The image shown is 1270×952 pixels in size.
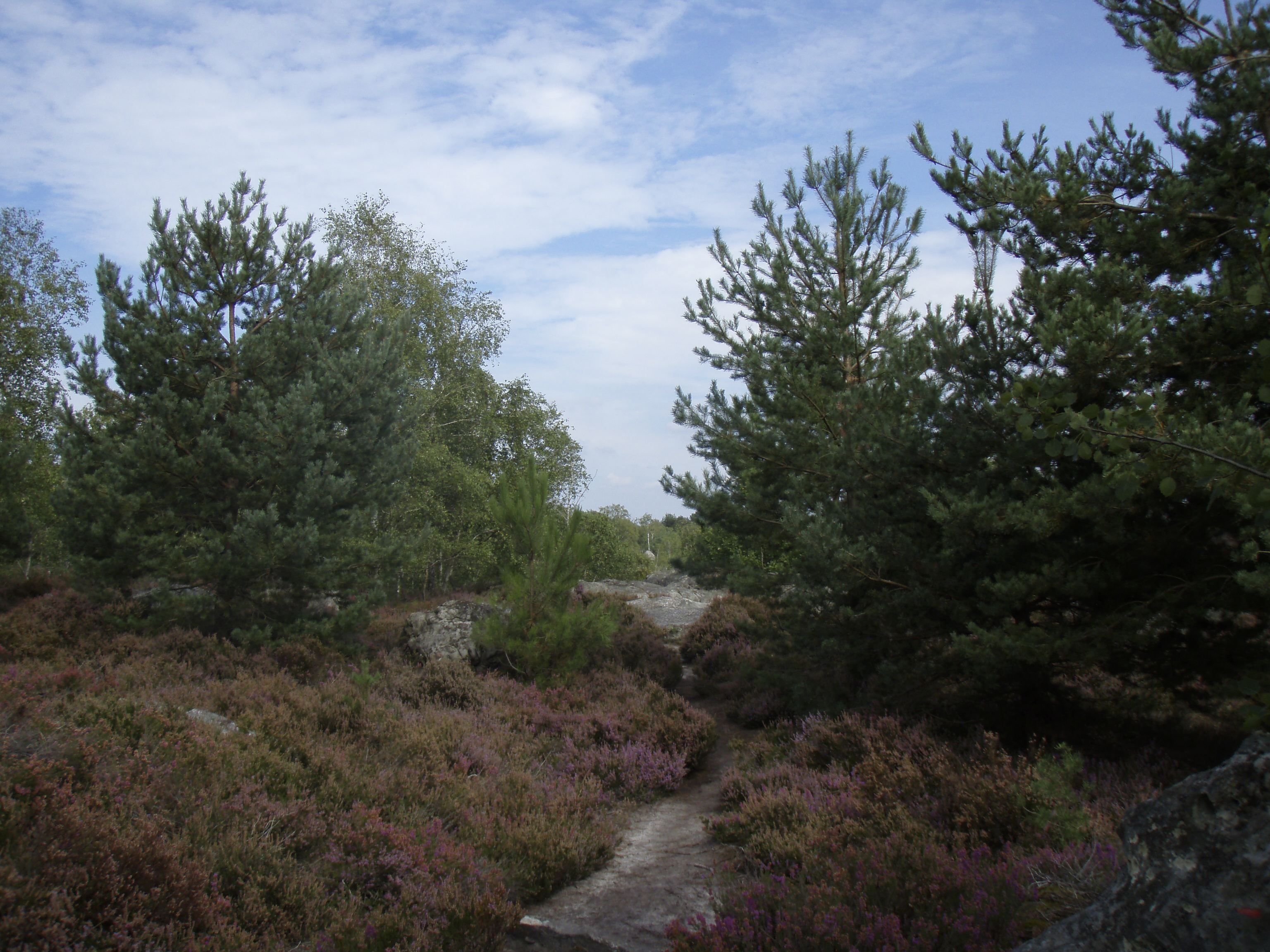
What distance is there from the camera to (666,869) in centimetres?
544

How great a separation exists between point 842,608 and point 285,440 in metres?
8.50

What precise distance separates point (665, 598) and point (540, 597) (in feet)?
36.8

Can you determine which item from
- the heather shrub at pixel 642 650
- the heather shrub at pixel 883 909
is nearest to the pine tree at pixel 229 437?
the heather shrub at pixel 642 650

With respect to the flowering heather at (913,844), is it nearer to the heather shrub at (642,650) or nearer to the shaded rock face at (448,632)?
the heather shrub at (642,650)

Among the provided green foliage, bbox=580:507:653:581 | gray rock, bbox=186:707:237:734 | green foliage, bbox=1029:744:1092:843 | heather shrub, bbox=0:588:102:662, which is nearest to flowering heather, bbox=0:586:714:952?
gray rock, bbox=186:707:237:734

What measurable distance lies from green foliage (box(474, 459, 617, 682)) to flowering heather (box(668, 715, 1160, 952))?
4519mm

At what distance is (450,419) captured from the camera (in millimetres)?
25266

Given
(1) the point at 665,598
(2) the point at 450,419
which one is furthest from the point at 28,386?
(1) the point at 665,598

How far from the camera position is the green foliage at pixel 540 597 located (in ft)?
34.7

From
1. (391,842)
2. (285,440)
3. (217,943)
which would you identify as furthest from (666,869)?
(285,440)

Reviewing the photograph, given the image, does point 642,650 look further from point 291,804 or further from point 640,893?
point 291,804

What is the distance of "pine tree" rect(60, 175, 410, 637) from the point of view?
10484 mm

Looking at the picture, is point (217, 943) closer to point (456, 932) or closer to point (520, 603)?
point (456, 932)

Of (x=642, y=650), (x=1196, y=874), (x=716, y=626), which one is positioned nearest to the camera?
(x=1196, y=874)
